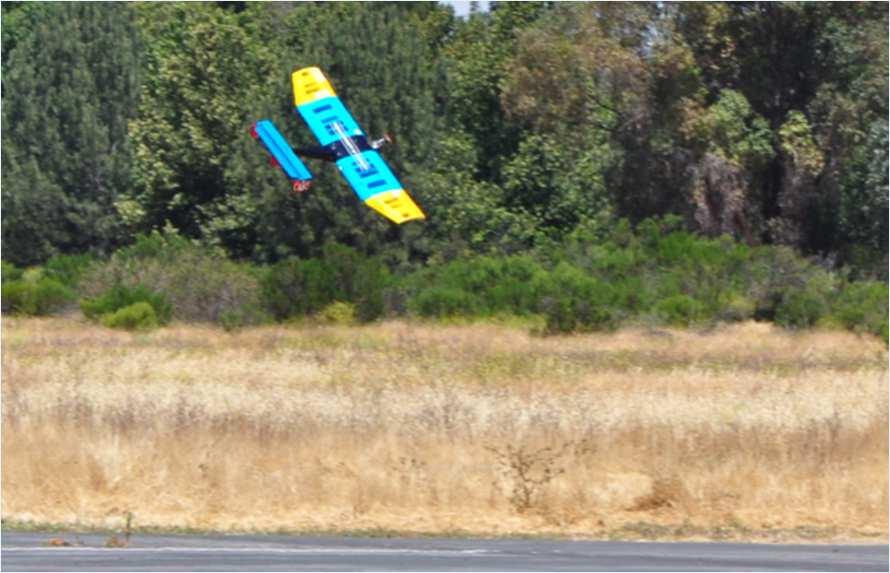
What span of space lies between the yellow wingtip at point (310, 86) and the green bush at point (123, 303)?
5.94 m

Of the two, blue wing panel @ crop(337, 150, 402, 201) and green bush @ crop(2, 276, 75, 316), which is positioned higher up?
blue wing panel @ crop(337, 150, 402, 201)

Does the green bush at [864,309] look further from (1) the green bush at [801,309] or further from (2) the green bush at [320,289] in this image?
(2) the green bush at [320,289]

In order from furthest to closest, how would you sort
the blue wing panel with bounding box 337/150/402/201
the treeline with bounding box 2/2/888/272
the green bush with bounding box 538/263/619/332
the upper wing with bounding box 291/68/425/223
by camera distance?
the treeline with bounding box 2/2/888/272 → the green bush with bounding box 538/263/619/332 → the upper wing with bounding box 291/68/425/223 → the blue wing panel with bounding box 337/150/402/201

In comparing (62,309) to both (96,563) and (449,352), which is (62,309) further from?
(96,563)

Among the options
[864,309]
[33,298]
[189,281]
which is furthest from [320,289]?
[864,309]

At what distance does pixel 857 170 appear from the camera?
1575 inches

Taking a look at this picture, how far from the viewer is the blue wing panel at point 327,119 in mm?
34531

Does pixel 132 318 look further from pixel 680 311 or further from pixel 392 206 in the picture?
pixel 680 311

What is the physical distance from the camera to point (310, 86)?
38625 mm

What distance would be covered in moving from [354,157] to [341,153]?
0.66 m

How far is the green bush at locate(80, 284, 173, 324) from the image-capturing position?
35.2 m

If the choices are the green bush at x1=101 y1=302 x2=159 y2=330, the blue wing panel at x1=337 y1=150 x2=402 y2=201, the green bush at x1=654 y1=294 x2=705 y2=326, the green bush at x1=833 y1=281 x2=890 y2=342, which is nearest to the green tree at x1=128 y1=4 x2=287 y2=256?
the green bush at x1=101 y1=302 x2=159 y2=330

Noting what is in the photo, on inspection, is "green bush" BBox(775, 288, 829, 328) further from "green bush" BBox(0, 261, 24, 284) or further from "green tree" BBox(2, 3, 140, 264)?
"green tree" BBox(2, 3, 140, 264)

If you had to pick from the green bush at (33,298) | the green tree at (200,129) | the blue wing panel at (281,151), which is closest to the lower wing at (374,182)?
the blue wing panel at (281,151)
